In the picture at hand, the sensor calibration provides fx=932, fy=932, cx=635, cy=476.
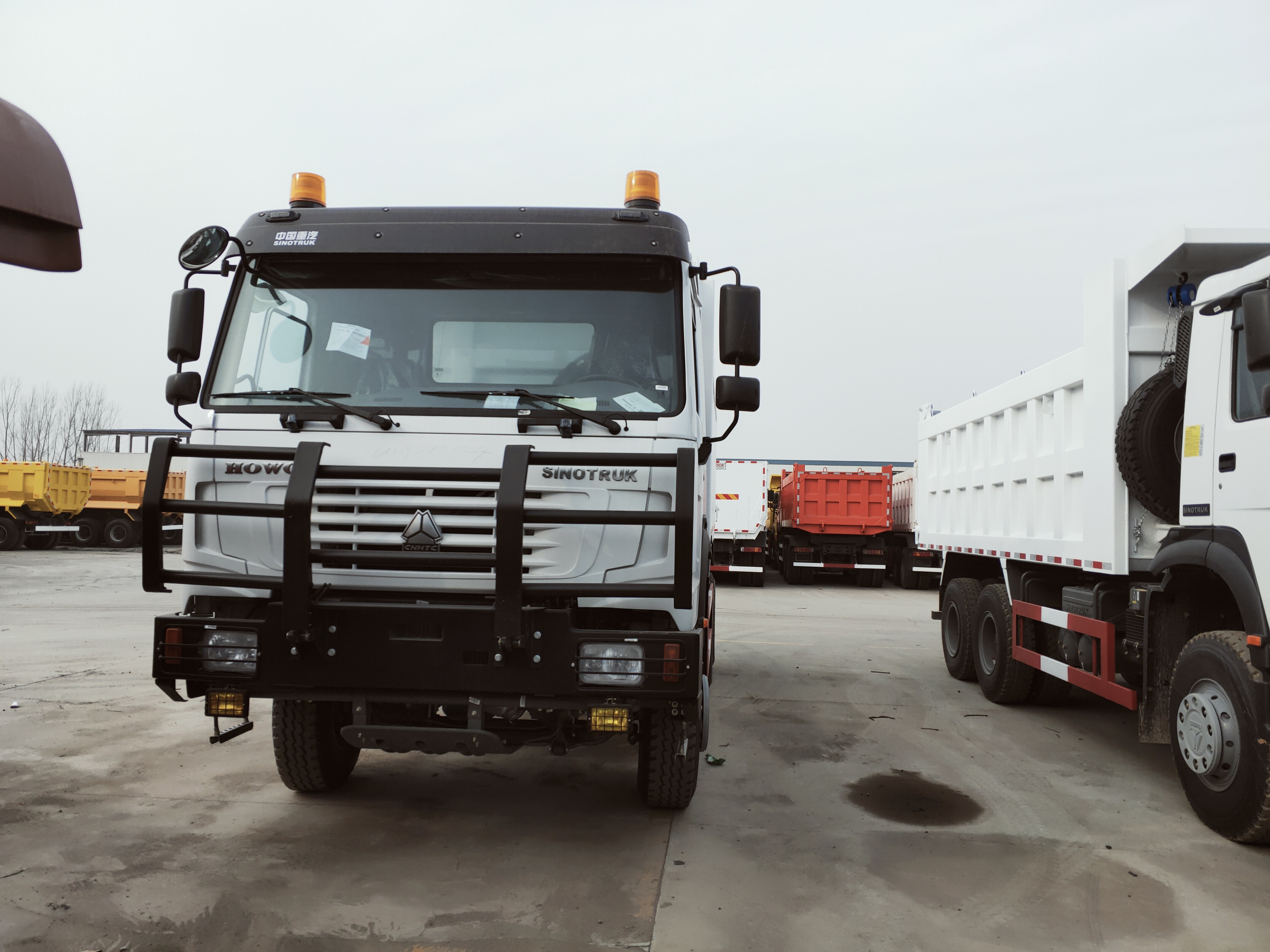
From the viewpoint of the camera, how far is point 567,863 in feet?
13.0

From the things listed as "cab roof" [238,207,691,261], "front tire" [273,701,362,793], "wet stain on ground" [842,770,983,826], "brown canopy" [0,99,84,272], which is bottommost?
"wet stain on ground" [842,770,983,826]

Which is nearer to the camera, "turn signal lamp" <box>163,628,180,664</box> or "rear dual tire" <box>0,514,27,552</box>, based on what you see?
"turn signal lamp" <box>163,628,180,664</box>

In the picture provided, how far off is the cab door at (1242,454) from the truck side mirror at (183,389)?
4.62 m

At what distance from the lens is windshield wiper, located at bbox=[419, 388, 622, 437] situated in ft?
12.5

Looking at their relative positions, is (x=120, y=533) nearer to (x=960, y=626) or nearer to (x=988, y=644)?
(x=960, y=626)

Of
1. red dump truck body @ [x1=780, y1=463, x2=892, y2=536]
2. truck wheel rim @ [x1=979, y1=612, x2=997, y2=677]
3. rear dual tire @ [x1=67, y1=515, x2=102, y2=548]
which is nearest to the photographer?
truck wheel rim @ [x1=979, y1=612, x2=997, y2=677]

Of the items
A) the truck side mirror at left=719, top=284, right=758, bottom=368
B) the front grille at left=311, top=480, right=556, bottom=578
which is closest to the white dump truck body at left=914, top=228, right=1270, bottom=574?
the truck side mirror at left=719, top=284, right=758, bottom=368

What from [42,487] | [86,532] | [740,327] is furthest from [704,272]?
[86,532]

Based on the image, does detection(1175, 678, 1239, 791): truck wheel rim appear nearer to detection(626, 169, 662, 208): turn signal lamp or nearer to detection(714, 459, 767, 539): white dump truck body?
detection(626, 169, 662, 208): turn signal lamp

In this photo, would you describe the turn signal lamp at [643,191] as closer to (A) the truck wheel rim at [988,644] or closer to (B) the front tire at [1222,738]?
(B) the front tire at [1222,738]

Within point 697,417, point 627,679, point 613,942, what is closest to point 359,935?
point 613,942

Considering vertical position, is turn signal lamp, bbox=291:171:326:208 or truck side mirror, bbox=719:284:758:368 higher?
turn signal lamp, bbox=291:171:326:208

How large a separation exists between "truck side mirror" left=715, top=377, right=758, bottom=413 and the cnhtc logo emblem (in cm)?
133

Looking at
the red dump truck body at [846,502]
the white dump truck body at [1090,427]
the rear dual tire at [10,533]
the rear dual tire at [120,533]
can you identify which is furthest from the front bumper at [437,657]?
the rear dual tire at [120,533]
